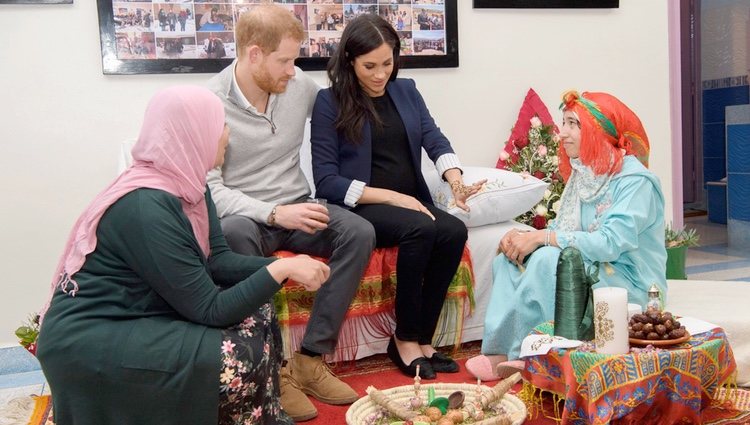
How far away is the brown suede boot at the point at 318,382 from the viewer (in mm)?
2607

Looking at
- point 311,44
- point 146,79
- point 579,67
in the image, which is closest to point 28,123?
point 146,79

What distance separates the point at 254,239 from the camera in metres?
2.72

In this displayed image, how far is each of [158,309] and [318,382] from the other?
0.85 meters

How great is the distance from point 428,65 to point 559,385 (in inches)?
75.9

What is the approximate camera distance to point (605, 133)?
2.59 m

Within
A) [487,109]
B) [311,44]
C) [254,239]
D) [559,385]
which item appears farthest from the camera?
[487,109]

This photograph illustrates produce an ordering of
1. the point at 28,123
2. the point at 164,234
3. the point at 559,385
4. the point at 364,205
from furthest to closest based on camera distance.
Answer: the point at 28,123
the point at 364,205
the point at 559,385
the point at 164,234

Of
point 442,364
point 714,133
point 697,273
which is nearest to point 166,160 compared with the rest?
point 442,364

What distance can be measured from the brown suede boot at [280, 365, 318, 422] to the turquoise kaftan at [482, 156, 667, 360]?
0.65 metres

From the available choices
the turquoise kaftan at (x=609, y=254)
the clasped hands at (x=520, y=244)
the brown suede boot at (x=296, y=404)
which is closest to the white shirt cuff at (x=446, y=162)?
the clasped hands at (x=520, y=244)

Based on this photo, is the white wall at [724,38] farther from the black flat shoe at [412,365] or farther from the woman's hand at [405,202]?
the black flat shoe at [412,365]

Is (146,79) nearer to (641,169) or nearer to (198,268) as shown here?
(198,268)

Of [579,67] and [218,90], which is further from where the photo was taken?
[579,67]

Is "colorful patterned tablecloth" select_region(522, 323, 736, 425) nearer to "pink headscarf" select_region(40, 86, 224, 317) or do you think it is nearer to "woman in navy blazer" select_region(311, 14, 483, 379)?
"woman in navy blazer" select_region(311, 14, 483, 379)
